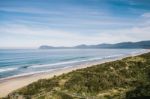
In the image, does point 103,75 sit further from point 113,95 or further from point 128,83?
A: point 113,95

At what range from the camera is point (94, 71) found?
26875 mm

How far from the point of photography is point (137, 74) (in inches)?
995

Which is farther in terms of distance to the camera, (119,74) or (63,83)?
(119,74)

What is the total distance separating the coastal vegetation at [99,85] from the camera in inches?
726

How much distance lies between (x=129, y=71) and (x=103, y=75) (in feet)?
11.3

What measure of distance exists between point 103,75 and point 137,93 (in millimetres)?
7272

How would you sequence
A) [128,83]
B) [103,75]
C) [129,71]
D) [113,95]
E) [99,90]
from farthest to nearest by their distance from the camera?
[129,71]
[103,75]
[128,83]
[99,90]
[113,95]

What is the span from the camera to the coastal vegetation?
18.4 meters

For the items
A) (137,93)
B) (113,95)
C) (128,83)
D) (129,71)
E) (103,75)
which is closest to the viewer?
(137,93)

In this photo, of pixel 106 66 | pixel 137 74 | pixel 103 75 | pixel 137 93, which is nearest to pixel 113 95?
pixel 137 93

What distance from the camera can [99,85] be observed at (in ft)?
71.9

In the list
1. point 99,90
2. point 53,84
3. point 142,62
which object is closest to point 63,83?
point 53,84

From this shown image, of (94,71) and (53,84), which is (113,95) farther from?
(94,71)

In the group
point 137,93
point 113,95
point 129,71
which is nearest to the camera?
point 137,93
